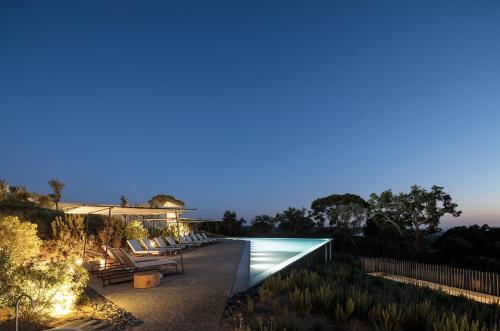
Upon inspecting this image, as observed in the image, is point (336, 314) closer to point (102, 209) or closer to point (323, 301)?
point (323, 301)

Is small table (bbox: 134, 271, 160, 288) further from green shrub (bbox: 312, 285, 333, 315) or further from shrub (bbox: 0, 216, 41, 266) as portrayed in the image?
green shrub (bbox: 312, 285, 333, 315)

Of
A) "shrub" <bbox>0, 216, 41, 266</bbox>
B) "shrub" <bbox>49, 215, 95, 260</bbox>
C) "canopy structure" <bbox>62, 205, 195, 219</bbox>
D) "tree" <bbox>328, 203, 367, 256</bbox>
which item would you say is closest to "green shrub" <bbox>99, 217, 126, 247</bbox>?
"shrub" <bbox>49, 215, 95, 260</bbox>

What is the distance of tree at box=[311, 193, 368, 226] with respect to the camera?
33.2 metres

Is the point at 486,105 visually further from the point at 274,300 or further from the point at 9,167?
the point at 9,167

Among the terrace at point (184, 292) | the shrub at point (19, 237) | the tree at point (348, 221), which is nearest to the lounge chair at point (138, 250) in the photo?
the terrace at point (184, 292)

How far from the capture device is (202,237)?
17969 millimetres

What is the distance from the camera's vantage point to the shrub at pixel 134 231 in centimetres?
1429

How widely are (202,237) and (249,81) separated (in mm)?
15917

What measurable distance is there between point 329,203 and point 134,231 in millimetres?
23132

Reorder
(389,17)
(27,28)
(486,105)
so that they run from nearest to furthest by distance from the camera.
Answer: (389,17) → (27,28) → (486,105)

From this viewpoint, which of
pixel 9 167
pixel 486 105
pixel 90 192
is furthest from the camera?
pixel 90 192

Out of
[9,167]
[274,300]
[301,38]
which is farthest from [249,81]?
[9,167]

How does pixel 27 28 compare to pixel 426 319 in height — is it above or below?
above

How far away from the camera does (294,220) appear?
32.4 metres
